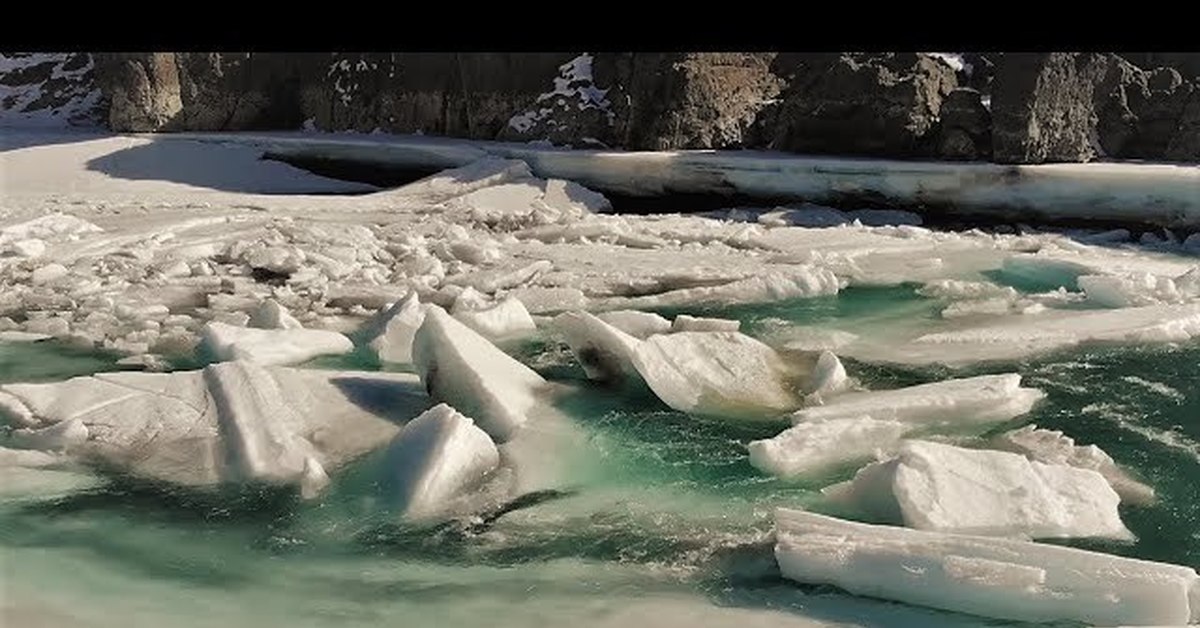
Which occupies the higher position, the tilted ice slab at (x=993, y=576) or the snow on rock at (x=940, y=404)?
the tilted ice slab at (x=993, y=576)

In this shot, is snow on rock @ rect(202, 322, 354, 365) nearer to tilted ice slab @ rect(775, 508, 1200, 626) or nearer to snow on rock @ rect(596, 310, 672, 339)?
snow on rock @ rect(596, 310, 672, 339)

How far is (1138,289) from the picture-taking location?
764 centimetres

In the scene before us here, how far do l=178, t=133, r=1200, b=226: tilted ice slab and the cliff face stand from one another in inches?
26.8

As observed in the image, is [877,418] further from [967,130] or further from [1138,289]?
[967,130]

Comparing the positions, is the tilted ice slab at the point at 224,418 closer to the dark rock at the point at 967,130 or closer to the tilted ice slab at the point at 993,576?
the tilted ice slab at the point at 993,576

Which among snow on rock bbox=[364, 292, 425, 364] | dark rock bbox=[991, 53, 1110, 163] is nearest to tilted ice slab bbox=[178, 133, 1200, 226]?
dark rock bbox=[991, 53, 1110, 163]

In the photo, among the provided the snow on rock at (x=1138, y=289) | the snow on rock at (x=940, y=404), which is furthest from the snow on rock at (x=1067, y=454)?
the snow on rock at (x=1138, y=289)

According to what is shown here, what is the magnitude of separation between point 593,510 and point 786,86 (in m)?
12.2

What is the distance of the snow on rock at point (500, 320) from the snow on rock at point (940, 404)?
8.05 feet

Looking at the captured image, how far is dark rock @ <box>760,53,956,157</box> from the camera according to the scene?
1288 centimetres

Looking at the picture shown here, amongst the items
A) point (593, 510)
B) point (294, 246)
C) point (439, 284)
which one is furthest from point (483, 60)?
point (593, 510)

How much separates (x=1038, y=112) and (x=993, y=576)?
991cm

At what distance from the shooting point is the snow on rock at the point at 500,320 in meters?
6.89

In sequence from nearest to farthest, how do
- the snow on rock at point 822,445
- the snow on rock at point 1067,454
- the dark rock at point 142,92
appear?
the snow on rock at point 1067,454, the snow on rock at point 822,445, the dark rock at point 142,92
